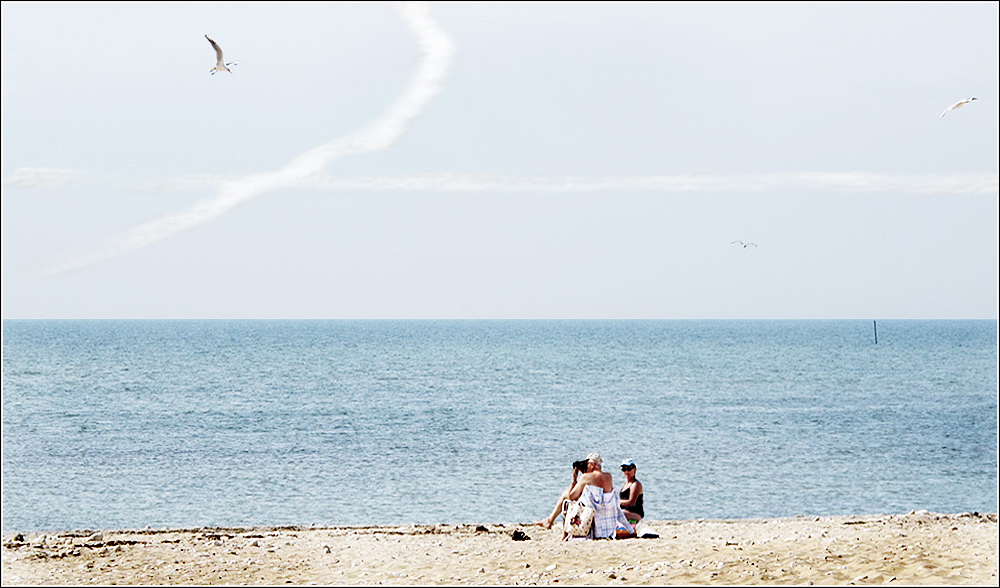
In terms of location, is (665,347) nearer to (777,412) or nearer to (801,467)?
(777,412)

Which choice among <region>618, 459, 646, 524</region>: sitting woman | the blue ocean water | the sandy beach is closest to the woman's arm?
the sandy beach

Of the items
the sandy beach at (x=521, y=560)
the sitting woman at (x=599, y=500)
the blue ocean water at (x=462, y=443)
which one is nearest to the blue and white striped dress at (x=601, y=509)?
the sitting woman at (x=599, y=500)

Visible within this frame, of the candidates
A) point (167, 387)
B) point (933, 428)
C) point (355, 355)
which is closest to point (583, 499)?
point (933, 428)

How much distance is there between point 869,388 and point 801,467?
45.1 meters

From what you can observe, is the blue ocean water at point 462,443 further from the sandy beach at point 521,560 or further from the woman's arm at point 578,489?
the woman's arm at point 578,489

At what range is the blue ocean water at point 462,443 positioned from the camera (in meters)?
22.8

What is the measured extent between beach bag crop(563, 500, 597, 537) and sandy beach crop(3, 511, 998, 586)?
1.19 ft

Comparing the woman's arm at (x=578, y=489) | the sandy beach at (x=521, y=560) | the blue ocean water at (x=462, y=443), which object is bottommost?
the blue ocean water at (x=462, y=443)

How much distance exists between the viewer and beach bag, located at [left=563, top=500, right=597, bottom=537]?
1333cm

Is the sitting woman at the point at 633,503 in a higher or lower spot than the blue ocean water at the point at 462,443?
higher

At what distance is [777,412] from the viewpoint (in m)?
50.4

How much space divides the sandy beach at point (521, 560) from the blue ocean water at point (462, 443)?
6.90 metres

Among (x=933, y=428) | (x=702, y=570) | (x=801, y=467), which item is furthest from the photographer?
(x=933, y=428)

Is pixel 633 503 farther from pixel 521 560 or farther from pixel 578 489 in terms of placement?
pixel 521 560
